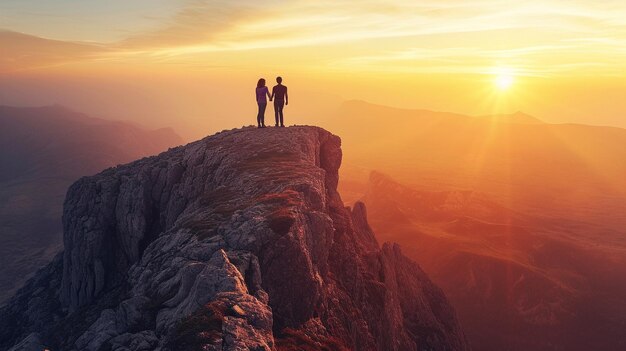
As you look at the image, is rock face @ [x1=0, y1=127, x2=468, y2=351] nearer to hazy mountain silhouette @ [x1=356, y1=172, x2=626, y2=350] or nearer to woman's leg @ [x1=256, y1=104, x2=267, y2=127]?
woman's leg @ [x1=256, y1=104, x2=267, y2=127]

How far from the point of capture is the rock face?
22188 mm

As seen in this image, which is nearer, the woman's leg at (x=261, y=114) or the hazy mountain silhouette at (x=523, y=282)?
the woman's leg at (x=261, y=114)

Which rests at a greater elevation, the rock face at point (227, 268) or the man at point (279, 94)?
the man at point (279, 94)

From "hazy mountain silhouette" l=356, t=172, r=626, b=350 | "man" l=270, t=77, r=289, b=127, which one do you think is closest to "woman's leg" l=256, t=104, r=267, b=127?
"man" l=270, t=77, r=289, b=127

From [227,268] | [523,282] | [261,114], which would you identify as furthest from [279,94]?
[523,282]

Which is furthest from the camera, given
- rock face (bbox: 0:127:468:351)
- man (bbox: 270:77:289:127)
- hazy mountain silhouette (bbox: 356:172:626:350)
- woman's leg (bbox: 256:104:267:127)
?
hazy mountain silhouette (bbox: 356:172:626:350)

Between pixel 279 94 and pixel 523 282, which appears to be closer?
pixel 279 94

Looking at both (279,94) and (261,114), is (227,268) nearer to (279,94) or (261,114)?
(279,94)

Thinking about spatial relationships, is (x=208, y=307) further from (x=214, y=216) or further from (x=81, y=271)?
(x=81, y=271)

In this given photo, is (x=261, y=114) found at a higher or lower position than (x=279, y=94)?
lower

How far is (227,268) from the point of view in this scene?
75.2ft

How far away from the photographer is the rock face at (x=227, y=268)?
22.2 metres

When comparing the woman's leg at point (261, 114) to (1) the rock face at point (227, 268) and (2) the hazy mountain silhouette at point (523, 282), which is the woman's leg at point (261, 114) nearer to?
(1) the rock face at point (227, 268)

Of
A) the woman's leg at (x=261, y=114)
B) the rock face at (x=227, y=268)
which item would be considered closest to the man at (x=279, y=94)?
the woman's leg at (x=261, y=114)
